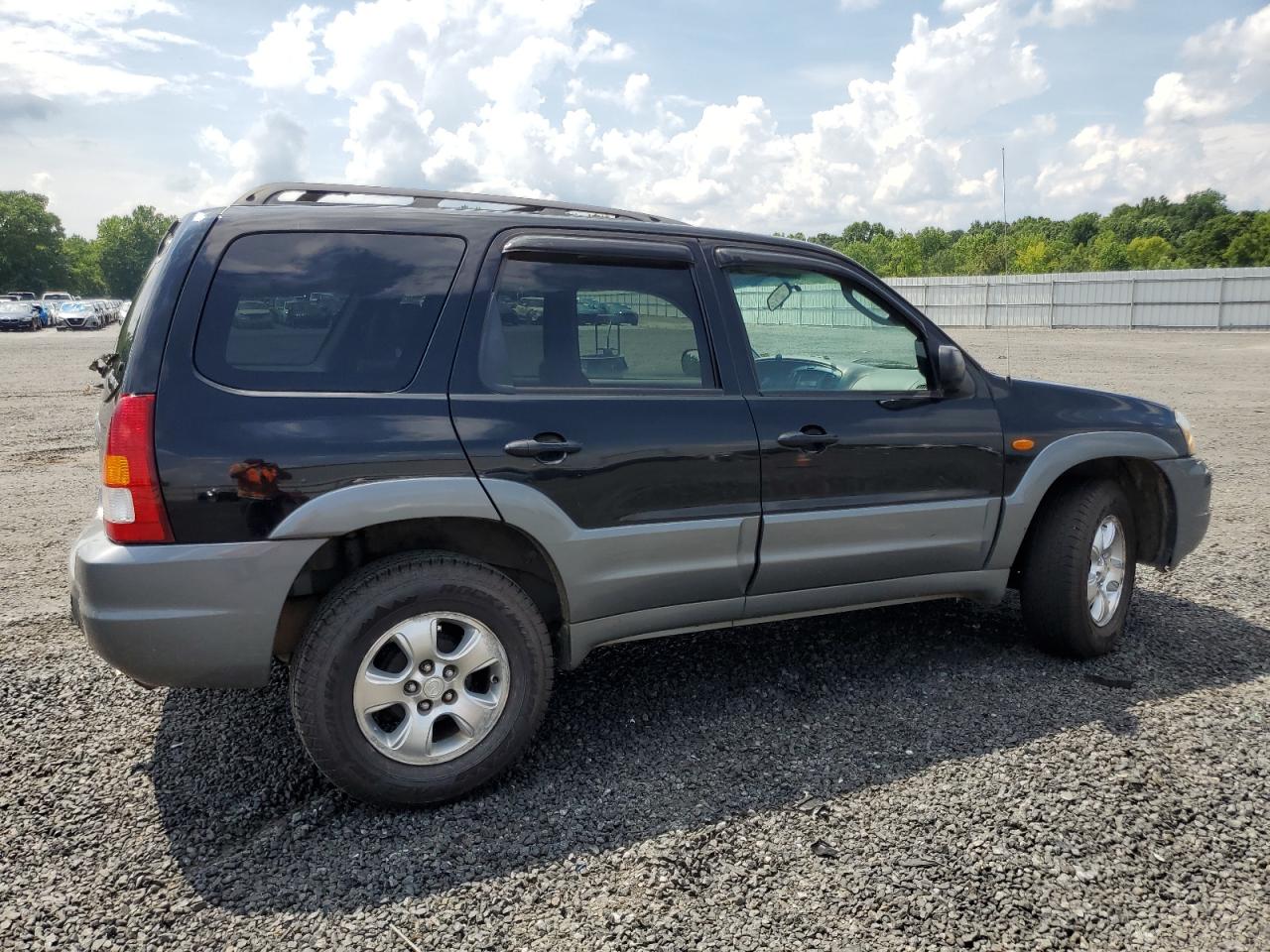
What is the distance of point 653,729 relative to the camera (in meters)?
3.69

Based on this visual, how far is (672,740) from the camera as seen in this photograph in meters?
3.60

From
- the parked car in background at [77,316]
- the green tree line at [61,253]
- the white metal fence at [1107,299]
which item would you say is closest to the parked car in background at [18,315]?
the parked car in background at [77,316]

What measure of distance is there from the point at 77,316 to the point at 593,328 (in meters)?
→ 51.6

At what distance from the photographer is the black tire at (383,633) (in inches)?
117

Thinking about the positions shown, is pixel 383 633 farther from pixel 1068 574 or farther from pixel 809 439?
pixel 1068 574

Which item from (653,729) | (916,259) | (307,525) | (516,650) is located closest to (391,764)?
(516,650)

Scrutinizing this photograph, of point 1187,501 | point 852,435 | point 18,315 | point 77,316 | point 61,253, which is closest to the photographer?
point 852,435

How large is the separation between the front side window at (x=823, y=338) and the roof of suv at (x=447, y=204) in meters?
0.17

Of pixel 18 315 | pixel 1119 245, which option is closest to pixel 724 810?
pixel 18 315

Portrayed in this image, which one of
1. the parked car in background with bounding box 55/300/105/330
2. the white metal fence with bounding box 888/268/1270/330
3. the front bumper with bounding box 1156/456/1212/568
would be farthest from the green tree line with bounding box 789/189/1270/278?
the front bumper with bounding box 1156/456/1212/568

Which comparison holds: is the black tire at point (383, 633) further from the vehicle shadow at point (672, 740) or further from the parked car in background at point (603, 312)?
the parked car in background at point (603, 312)

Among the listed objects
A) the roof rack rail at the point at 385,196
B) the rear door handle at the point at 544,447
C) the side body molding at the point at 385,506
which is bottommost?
the side body molding at the point at 385,506

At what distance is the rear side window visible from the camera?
9.76 feet

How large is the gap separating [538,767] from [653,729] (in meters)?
0.50
